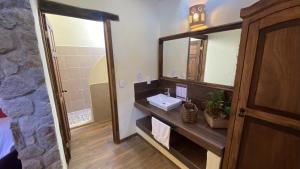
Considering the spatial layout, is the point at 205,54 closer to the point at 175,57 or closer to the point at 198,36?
the point at 198,36

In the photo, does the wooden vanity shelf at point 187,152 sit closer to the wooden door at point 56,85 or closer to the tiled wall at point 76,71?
the wooden door at point 56,85

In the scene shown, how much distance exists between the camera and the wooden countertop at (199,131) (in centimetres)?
125

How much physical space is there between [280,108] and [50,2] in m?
2.26

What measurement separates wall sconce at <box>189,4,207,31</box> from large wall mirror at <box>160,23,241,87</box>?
3.2 inches

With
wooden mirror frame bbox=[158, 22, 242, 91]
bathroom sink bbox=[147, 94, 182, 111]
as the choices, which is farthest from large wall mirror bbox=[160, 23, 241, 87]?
bathroom sink bbox=[147, 94, 182, 111]

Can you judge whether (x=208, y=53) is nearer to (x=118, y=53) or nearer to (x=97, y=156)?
(x=118, y=53)

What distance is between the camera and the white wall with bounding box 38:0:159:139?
6.47ft

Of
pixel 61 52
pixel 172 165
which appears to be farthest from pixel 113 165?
pixel 61 52

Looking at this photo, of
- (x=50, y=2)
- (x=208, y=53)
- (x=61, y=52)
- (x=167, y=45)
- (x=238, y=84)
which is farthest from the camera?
(x=61, y=52)

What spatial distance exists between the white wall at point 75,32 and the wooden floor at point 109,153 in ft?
6.96

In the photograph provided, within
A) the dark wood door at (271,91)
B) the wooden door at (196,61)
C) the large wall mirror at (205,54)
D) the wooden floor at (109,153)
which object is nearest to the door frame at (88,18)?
the wooden floor at (109,153)

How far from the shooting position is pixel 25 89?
1.01 metres

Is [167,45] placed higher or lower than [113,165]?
higher

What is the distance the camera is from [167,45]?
2375 millimetres
